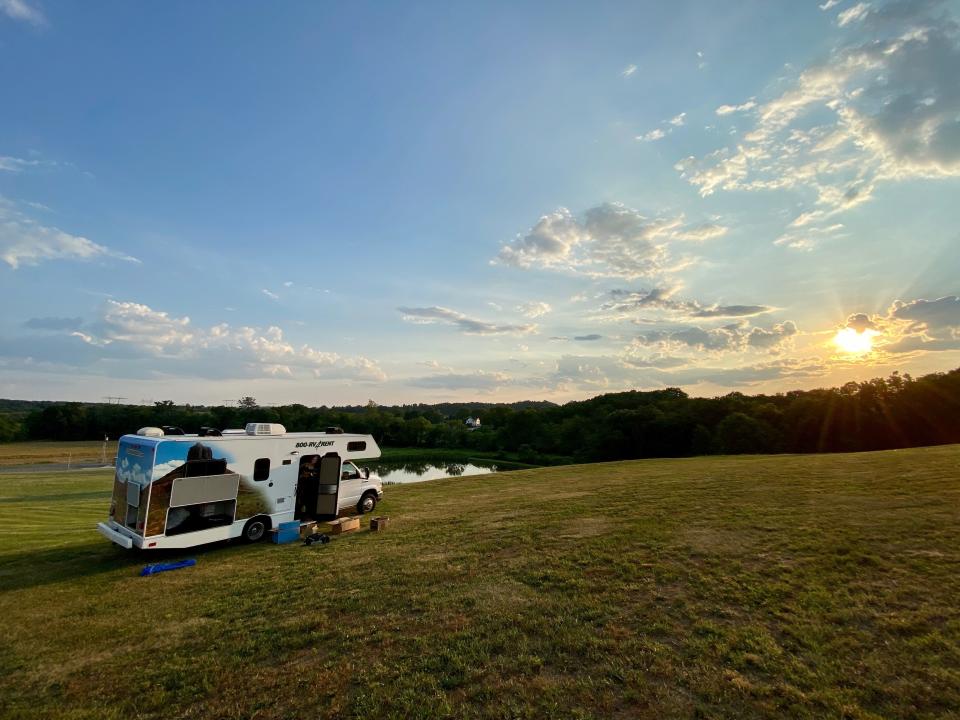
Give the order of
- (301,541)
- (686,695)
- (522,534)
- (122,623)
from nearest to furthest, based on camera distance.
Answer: (686,695) → (122,623) → (522,534) → (301,541)

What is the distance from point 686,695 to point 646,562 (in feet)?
12.5

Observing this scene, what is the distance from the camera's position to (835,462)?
19.7 m

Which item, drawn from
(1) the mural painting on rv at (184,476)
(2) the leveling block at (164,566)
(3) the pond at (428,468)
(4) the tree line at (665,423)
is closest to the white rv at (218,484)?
(1) the mural painting on rv at (184,476)

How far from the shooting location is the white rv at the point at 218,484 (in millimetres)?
10680

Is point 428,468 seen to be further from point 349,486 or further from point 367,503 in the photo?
point 349,486

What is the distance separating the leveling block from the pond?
36594 millimetres

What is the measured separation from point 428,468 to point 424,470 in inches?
122

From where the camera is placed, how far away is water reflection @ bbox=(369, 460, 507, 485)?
49.0 metres

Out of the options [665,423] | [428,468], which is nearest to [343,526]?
[428,468]

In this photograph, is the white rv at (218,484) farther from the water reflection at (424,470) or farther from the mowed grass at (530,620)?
the water reflection at (424,470)

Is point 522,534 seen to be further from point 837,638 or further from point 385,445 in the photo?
point 385,445

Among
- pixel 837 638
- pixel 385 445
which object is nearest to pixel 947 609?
pixel 837 638

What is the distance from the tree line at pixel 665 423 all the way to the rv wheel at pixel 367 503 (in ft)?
35.0

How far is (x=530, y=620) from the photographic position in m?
6.67
